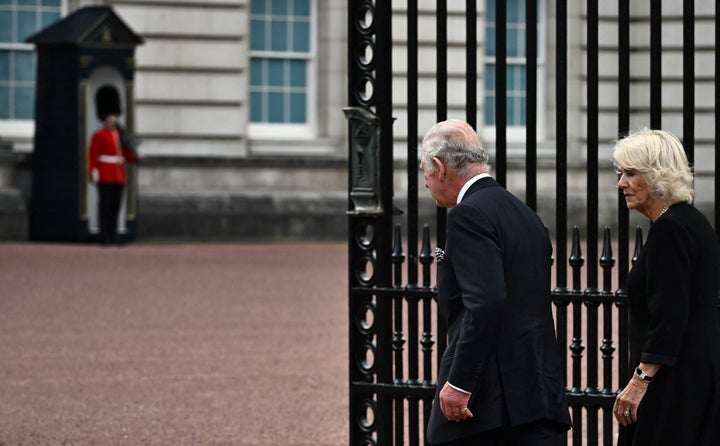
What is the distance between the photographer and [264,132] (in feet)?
67.3

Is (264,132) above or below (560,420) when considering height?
above

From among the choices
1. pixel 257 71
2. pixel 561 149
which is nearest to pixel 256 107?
pixel 257 71

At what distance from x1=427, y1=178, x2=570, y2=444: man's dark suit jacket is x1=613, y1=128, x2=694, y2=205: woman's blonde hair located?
0.32m

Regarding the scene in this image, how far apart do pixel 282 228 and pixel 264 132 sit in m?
1.47

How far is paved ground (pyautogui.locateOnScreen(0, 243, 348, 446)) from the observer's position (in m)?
7.64

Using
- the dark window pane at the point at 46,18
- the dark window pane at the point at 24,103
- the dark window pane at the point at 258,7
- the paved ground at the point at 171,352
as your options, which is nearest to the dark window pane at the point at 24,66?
the dark window pane at the point at 24,103

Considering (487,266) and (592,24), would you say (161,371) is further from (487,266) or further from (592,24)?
(487,266)

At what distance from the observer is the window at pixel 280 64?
808 inches

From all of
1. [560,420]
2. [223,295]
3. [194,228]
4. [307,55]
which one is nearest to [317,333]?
[223,295]

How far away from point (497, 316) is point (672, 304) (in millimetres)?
508

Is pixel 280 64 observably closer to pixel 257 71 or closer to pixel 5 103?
pixel 257 71

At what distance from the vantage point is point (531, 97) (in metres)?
5.54

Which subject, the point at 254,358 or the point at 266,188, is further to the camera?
the point at 266,188

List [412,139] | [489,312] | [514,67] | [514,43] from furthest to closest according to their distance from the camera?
[514,67], [514,43], [412,139], [489,312]
